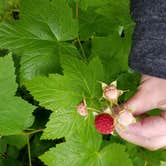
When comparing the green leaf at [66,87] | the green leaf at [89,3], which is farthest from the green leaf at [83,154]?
the green leaf at [89,3]

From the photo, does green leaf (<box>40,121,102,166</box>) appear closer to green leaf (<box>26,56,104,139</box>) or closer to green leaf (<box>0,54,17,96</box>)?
green leaf (<box>26,56,104,139</box>)

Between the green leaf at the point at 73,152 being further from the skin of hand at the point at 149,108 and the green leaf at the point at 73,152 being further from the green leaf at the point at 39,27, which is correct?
the green leaf at the point at 39,27

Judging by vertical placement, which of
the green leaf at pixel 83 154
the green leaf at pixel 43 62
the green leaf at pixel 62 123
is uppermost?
the green leaf at pixel 43 62

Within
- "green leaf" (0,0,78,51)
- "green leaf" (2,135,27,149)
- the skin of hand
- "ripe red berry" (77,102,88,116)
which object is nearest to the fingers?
the skin of hand

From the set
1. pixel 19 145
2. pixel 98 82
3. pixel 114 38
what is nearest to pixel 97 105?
pixel 98 82

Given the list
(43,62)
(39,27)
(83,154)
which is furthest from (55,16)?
(83,154)

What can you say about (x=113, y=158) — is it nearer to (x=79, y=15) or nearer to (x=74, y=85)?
(x=74, y=85)

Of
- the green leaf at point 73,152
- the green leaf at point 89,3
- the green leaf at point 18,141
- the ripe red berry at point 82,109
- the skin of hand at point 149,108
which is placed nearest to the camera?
the skin of hand at point 149,108
